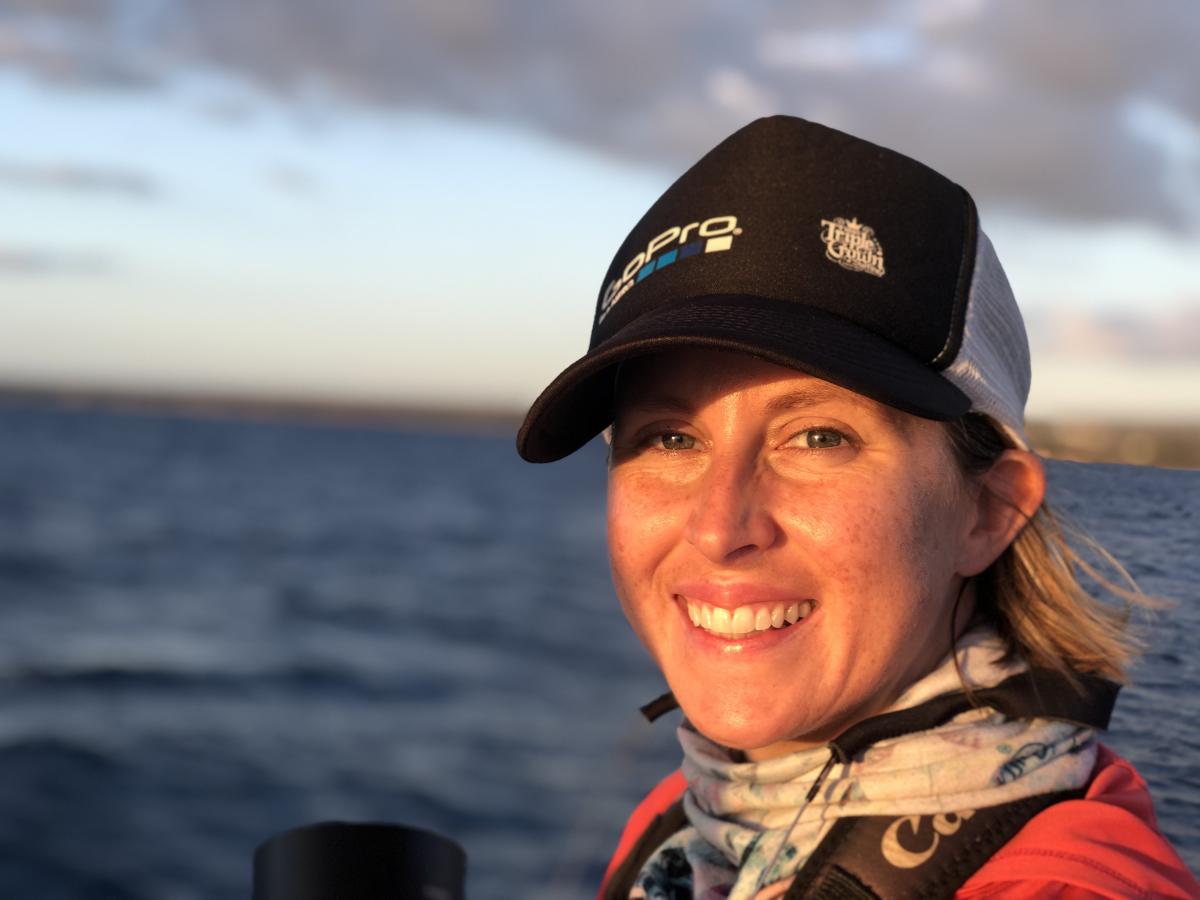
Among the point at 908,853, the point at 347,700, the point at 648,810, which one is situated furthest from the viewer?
the point at 347,700

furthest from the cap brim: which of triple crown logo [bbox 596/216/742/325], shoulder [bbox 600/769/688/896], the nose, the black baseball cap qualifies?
shoulder [bbox 600/769/688/896]

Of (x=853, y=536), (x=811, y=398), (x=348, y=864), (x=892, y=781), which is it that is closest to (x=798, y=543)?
(x=853, y=536)

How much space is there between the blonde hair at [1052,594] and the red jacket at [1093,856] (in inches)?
7.3

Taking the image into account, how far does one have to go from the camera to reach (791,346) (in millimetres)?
1534

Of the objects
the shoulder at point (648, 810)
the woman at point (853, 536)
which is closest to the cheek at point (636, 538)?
the woman at point (853, 536)

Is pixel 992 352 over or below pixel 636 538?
over

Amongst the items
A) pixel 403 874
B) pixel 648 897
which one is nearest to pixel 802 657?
pixel 648 897

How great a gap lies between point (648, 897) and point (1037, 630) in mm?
747

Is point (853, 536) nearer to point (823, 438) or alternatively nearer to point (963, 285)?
point (823, 438)

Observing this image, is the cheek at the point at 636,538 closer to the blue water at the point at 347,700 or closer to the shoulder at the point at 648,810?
the blue water at the point at 347,700

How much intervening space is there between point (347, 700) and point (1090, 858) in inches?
664

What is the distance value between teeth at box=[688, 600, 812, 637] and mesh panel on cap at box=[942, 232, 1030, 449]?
0.38 metres

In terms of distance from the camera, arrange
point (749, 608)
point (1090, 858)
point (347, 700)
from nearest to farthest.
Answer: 1. point (1090, 858)
2. point (749, 608)
3. point (347, 700)

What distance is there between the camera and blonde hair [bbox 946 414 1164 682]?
177 centimetres
